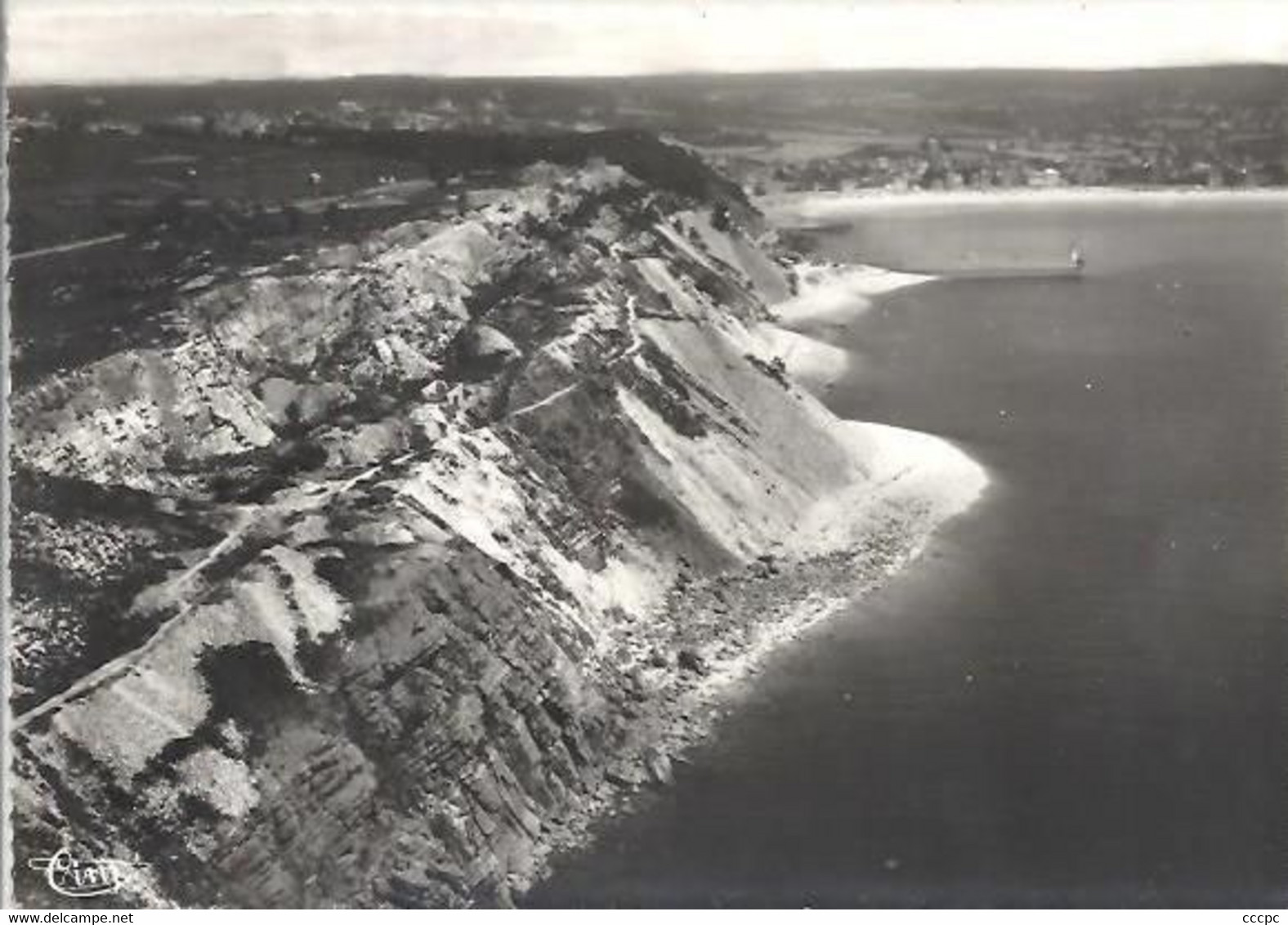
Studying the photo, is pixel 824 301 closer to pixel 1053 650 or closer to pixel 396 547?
pixel 1053 650

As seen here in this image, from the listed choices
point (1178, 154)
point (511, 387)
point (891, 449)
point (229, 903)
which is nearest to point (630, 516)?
point (511, 387)

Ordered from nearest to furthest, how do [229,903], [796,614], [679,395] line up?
[229,903] < [796,614] < [679,395]

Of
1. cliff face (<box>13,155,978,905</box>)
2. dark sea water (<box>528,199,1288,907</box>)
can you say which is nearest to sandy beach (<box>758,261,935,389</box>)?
dark sea water (<box>528,199,1288,907</box>)

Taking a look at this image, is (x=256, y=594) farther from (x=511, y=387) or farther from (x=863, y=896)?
(x=863, y=896)

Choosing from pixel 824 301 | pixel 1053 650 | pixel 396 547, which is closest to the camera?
pixel 396 547

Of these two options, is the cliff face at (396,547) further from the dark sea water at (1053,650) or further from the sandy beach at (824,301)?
the sandy beach at (824,301)

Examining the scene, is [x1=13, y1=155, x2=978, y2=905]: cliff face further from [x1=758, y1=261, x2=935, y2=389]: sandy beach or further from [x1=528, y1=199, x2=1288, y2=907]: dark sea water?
[x1=758, y1=261, x2=935, y2=389]: sandy beach

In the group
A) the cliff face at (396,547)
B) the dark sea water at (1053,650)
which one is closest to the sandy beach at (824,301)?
the dark sea water at (1053,650)

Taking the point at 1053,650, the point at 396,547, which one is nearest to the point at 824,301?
the point at 1053,650
